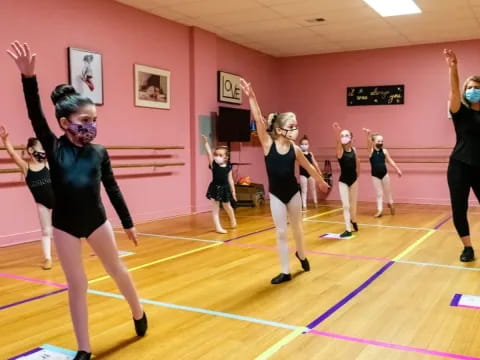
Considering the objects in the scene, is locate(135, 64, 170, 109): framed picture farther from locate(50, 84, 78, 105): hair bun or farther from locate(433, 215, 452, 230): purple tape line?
locate(50, 84, 78, 105): hair bun

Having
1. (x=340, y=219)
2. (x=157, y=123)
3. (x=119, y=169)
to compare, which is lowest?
(x=340, y=219)

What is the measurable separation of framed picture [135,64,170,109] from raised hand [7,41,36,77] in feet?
16.9

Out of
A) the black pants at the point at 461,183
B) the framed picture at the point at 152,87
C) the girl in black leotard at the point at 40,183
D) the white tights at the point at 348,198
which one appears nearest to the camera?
the black pants at the point at 461,183

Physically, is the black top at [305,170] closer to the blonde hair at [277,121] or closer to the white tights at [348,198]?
the white tights at [348,198]

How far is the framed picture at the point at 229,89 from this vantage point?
9.32 m

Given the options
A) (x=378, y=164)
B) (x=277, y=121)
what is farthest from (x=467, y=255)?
(x=378, y=164)

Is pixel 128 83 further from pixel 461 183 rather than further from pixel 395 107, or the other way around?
pixel 395 107

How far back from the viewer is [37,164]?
4848mm

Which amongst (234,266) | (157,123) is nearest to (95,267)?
(234,266)

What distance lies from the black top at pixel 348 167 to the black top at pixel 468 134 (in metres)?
1.74

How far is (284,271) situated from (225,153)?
2913 millimetres

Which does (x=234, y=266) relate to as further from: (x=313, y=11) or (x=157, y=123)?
(x=313, y=11)

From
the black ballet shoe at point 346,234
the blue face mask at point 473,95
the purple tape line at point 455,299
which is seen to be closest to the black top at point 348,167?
the black ballet shoe at point 346,234

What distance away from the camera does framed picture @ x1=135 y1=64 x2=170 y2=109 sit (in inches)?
296
